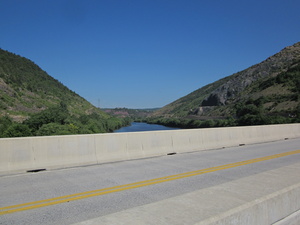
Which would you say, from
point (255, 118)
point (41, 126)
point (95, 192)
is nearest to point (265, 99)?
point (255, 118)

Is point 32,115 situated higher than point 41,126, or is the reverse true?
point 32,115

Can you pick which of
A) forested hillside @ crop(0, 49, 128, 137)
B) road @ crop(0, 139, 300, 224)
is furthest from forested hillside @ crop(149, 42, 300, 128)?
road @ crop(0, 139, 300, 224)

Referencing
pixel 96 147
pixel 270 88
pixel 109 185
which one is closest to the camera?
pixel 109 185

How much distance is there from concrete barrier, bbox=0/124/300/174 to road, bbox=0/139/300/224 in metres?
0.40

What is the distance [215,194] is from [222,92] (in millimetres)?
117232

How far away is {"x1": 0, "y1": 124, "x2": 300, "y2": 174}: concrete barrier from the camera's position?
27.3ft

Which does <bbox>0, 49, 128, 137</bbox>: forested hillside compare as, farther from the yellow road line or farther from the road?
the yellow road line

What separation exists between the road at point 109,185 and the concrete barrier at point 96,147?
404mm

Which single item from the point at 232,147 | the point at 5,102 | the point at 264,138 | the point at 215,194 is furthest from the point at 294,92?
the point at 215,194

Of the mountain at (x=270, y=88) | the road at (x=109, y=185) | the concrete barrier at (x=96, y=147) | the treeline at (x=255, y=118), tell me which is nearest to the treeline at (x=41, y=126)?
the concrete barrier at (x=96, y=147)

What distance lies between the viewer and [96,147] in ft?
33.0

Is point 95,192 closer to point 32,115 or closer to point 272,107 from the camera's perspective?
point 32,115

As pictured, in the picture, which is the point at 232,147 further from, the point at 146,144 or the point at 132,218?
the point at 132,218

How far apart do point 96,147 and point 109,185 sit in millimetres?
3120
